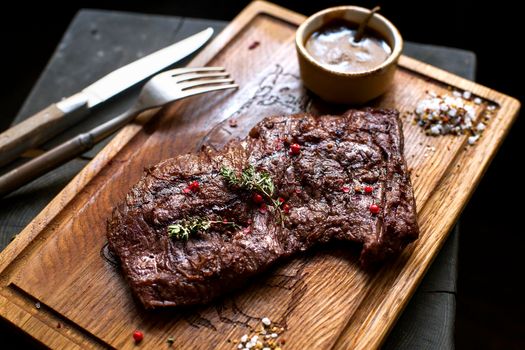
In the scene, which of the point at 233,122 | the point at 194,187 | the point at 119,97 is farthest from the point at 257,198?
the point at 119,97

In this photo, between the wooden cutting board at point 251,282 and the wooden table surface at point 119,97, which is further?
the wooden table surface at point 119,97

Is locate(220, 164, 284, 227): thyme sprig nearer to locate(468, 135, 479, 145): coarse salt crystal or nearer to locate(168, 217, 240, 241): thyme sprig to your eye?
locate(168, 217, 240, 241): thyme sprig

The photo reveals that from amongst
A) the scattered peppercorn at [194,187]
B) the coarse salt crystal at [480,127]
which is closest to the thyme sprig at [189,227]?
the scattered peppercorn at [194,187]

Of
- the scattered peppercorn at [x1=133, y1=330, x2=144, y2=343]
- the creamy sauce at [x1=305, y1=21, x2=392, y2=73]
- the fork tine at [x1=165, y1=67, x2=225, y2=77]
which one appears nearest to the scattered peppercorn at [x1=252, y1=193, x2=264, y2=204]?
the scattered peppercorn at [x1=133, y1=330, x2=144, y2=343]

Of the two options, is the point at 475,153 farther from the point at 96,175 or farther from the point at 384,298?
the point at 96,175

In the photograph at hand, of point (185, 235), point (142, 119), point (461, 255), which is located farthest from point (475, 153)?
point (142, 119)

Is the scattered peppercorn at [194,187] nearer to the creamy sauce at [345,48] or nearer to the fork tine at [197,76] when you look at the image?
the fork tine at [197,76]
